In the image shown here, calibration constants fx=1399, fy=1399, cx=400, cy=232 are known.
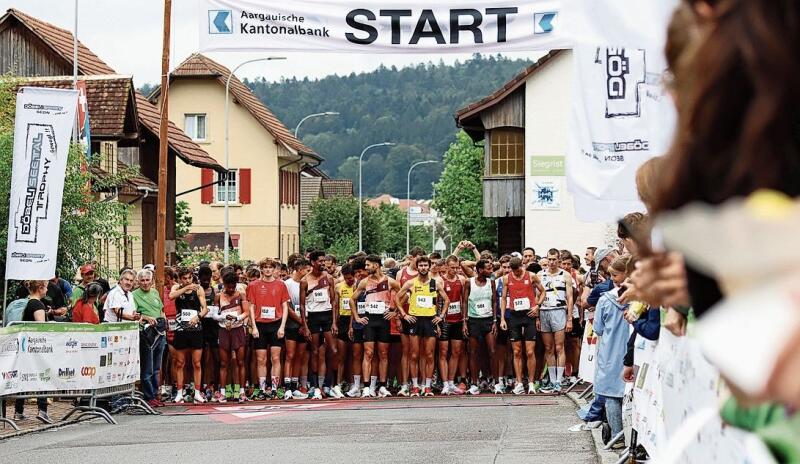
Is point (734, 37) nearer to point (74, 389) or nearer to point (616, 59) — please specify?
point (616, 59)

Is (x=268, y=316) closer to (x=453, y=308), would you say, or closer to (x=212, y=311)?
(x=212, y=311)

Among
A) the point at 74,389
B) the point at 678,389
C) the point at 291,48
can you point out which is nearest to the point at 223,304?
the point at 74,389

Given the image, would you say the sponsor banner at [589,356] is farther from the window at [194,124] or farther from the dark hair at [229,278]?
the window at [194,124]

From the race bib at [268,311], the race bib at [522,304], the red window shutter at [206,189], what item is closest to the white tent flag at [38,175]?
the race bib at [268,311]

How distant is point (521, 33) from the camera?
8.70 meters

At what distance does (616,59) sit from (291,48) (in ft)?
6.53

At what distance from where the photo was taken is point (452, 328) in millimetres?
22625

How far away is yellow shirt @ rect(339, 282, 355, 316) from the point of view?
22.2 m

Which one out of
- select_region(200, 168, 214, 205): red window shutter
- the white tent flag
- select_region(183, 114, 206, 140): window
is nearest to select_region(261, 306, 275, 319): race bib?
the white tent flag

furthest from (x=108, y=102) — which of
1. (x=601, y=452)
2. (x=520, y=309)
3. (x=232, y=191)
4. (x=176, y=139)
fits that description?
(x=232, y=191)

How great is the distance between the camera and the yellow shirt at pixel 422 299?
2219 centimetres

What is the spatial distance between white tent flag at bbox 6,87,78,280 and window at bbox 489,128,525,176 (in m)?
36.6

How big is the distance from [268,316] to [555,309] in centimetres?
461

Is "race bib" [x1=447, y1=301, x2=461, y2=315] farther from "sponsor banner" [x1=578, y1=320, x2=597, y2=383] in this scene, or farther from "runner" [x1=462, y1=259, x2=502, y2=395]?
"sponsor banner" [x1=578, y1=320, x2=597, y2=383]
